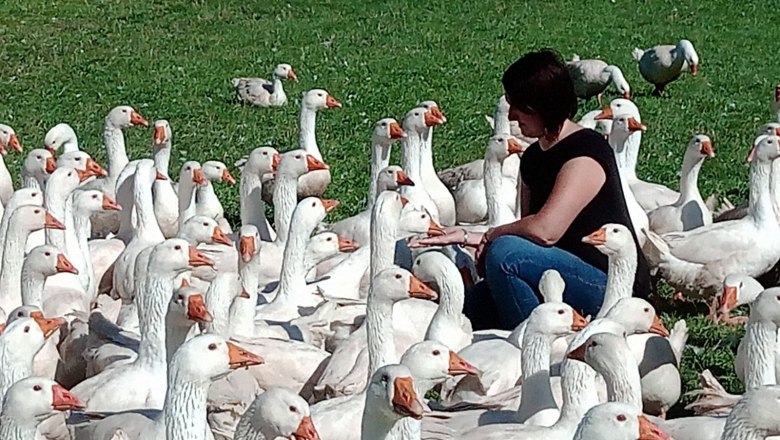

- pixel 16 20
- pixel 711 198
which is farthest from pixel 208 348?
pixel 16 20

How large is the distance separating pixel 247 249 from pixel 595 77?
8.82 m

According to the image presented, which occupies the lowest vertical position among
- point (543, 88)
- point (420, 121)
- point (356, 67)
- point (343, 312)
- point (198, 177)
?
point (356, 67)

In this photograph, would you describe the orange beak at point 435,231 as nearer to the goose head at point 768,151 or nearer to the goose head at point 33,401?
the goose head at point 768,151

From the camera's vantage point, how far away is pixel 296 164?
933 centimetres

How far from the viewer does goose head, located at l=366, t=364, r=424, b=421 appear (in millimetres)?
4949

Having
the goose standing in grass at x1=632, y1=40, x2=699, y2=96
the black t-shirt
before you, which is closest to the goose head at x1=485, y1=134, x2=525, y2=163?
the black t-shirt

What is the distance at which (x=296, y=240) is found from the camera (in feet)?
26.3

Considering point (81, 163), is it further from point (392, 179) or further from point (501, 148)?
point (501, 148)

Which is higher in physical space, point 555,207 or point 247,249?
point 555,207

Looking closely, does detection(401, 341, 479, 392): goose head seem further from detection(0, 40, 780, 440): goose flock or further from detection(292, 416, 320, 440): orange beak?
detection(292, 416, 320, 440): orange beak

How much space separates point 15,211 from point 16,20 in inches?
588

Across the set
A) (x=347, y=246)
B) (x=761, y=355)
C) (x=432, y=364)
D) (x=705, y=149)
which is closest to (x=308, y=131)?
(x=347, y=246)

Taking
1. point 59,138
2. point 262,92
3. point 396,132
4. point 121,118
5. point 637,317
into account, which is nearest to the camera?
point 637,317

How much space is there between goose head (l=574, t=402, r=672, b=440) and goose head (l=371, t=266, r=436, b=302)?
1.97 meters
